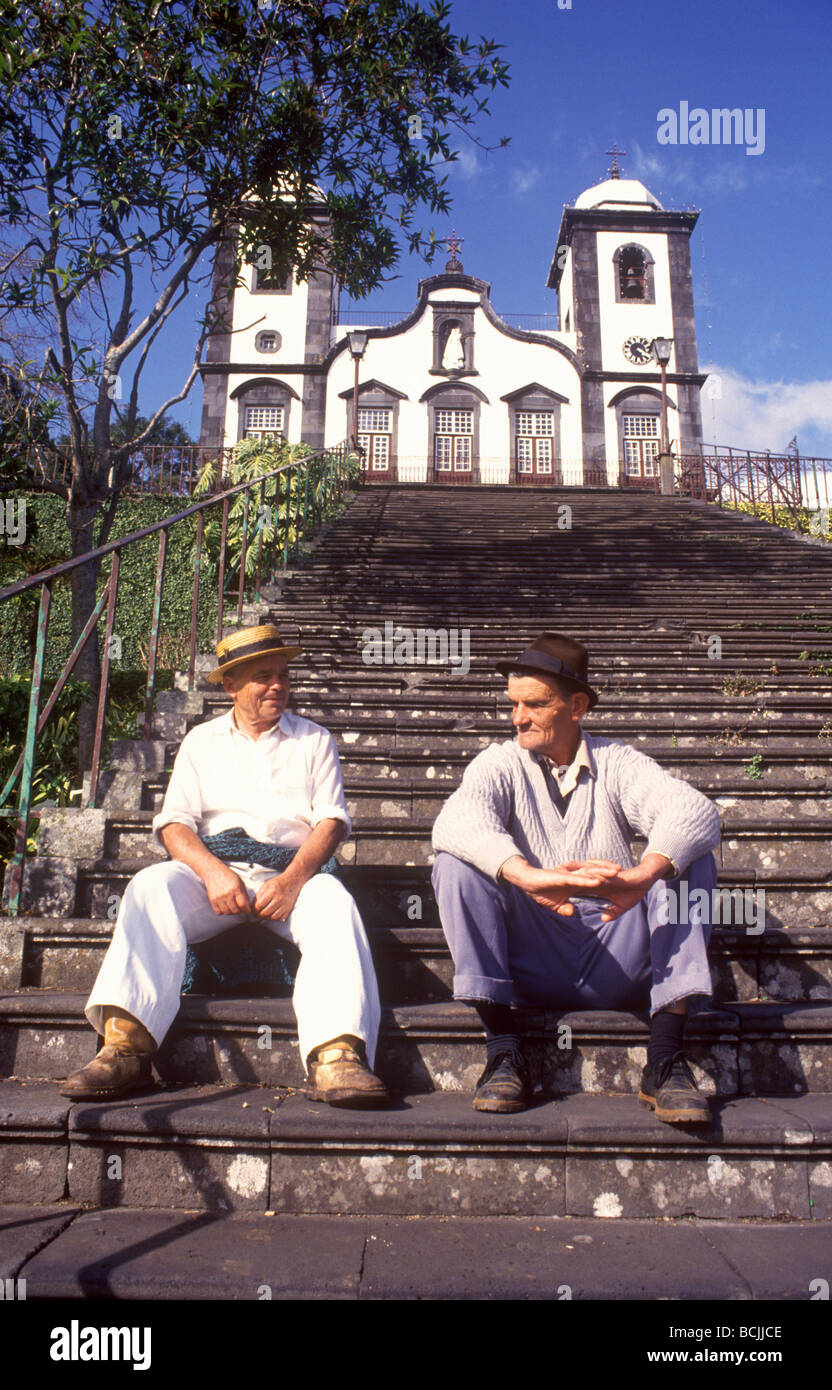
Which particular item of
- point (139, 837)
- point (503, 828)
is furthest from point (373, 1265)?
point (139, 837)

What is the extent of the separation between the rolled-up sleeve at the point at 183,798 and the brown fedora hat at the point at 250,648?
32cm

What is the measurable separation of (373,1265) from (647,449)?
2682cm

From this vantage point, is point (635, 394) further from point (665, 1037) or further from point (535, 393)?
point (665, 1037)

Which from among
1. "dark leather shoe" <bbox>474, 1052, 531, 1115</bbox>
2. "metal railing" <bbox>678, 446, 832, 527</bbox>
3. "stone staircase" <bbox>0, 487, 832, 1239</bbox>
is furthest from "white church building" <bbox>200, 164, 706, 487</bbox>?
"dark leather shoe" <bbox>474, 1052, 531, 1115</bbox>

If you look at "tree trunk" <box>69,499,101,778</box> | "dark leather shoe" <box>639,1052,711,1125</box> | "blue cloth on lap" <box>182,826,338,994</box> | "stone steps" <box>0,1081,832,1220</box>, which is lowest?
"stone steps" <box>0,1081,832,1220</box>

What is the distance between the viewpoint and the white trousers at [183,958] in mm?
2389

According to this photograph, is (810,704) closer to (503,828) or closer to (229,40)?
(503,828)

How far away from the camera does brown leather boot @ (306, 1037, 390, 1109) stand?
228cm

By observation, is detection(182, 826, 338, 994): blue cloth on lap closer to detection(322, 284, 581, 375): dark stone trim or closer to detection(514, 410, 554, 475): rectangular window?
detection(514, 410, 554, 475): rectangular window

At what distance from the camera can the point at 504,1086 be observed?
Answer: 7.71 feet

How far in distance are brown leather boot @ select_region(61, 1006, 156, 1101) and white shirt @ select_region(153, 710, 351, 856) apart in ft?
2.49

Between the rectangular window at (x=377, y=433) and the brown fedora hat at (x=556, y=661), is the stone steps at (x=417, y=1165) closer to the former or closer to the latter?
the brown fedora hat at (x=556, y=661)

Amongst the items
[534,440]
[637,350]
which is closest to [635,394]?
[637,350]
